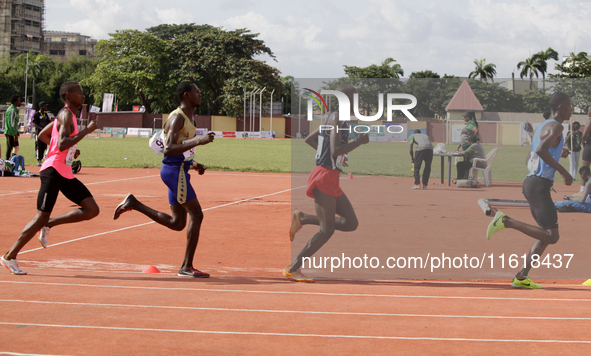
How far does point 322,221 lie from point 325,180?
17.5 inches

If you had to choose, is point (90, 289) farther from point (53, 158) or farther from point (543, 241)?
point (543, 241)

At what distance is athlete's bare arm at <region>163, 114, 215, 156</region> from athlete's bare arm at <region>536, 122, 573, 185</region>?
11.0 feet

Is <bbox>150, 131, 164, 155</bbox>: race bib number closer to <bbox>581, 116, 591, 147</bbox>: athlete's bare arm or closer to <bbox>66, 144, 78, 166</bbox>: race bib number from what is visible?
<bbox>66, 144, 78, 166</bbox>: race bib number

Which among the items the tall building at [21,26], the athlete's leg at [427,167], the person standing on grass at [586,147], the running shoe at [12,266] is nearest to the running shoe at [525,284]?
the person standing on grass at [586,147]

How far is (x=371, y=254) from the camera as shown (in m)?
7.36

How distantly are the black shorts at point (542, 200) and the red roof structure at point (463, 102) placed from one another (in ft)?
5.06

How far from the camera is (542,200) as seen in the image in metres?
6.02

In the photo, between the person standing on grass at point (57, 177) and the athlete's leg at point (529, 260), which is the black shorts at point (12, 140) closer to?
the person standing on grass at point (57, 177)

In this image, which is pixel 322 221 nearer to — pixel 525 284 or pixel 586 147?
pixel 525 284

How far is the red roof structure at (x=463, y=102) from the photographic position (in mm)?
7266

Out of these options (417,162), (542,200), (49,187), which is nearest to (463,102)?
(542,200)

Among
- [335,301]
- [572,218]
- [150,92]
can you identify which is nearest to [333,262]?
[335,301]

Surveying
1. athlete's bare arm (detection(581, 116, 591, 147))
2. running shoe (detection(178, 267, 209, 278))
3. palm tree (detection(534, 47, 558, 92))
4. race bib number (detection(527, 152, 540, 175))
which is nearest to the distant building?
palm tree (detection(534, 47, 558, 92))

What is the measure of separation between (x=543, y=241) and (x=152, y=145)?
424 centimetres
